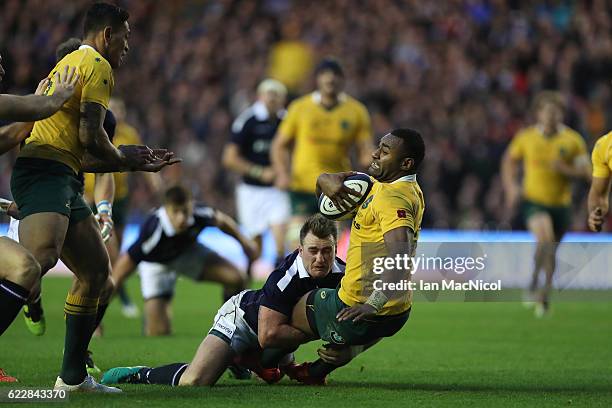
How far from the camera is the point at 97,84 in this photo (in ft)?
21.3

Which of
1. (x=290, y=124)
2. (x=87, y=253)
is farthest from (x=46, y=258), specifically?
(x=290, y=124)

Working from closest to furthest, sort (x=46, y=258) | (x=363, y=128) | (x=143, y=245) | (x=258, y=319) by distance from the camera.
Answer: (x=46, y=258) → (x=258, y=319) → (x=143, y=245) → (x=363, y=128)

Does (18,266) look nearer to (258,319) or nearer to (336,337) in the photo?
(258,319)

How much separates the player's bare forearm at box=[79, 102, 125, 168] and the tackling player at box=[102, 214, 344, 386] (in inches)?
52.7

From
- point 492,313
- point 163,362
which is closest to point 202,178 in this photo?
point 492,313

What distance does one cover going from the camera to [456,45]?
22922 millimetres

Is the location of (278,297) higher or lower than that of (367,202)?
lower

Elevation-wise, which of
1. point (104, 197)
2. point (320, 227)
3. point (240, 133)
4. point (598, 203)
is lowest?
point (320, 227)

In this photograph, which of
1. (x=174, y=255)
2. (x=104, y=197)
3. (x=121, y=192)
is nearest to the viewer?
(x=104, y=197)

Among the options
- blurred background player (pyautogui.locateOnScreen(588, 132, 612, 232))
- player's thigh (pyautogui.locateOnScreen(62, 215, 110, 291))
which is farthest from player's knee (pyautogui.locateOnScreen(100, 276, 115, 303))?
blurred background player (pyautogui.locateOnScreen(588, 132, 612, 232))

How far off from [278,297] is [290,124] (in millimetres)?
6270

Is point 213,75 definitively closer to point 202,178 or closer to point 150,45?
point 150,45

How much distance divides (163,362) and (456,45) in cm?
1554

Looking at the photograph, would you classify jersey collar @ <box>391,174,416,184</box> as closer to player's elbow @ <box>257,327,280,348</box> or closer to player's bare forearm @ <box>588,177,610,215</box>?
player's elbow @ <box>257,327,280,348</box>
